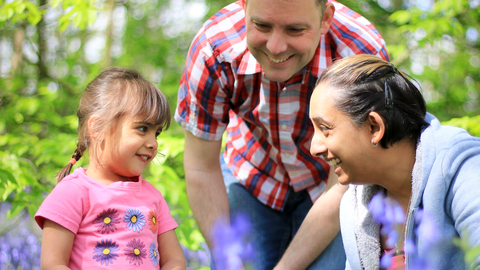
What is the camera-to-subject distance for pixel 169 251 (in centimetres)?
169

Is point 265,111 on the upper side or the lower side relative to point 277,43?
lower

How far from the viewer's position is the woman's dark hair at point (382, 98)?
1.56m

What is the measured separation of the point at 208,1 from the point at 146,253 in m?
5.87

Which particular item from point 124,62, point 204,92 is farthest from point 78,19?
point 124,62

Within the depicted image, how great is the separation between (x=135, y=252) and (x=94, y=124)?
1.68 feet

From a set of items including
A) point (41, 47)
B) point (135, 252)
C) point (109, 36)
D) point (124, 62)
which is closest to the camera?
point (135, 252)

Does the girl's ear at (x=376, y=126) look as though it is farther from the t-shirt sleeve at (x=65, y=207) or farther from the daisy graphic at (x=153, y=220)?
the t-shirt sleeve at (x=65, y=207)

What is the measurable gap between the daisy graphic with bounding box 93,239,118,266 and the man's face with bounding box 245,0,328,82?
1.01 meters

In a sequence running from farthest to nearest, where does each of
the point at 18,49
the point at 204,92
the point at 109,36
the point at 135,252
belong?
1. the point at 109,36
2. the point at 18,49
3. the point at 204,92
4. the point at 135,252

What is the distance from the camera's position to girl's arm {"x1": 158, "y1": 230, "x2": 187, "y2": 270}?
1.66m

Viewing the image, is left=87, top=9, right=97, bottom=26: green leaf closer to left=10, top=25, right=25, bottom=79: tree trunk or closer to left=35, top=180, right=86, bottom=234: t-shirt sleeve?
left=35, top=180, right=86, bottom=234: t-shirt sleeve

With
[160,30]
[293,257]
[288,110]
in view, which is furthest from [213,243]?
[160,30]

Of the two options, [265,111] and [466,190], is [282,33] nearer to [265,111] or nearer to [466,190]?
[265,111]

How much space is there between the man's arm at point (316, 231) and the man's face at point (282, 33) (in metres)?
0.63
